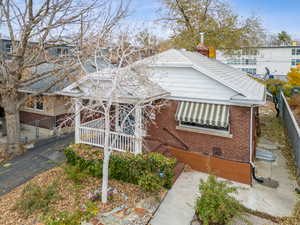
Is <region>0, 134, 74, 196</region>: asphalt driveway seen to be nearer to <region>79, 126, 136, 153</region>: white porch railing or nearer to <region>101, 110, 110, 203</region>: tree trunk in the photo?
<region>79, 126, 136, 153</region>: white porch railing

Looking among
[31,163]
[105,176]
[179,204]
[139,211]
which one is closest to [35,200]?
[105,176]

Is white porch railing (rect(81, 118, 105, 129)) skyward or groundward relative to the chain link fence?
skyward

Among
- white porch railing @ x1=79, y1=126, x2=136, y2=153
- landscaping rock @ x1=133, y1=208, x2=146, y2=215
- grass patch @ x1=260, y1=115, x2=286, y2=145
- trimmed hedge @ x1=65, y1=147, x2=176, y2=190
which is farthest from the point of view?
grass patch @ x1=260, y1=115, x2=286, y2=145

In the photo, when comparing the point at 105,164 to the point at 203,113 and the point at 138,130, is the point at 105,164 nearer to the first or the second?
the point at 138,130

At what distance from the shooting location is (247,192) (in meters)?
9.19

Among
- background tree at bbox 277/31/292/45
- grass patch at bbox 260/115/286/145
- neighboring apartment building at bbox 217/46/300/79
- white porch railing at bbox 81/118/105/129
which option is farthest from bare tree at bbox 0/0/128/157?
background tree at bbox 277/31/292/45

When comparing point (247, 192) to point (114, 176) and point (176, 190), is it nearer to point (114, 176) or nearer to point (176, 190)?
point (176, 190)

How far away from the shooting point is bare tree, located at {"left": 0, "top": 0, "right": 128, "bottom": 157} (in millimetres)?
12086

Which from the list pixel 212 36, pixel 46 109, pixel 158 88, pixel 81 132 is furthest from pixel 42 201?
pixel 212 36

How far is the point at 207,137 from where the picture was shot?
1093 centimetres

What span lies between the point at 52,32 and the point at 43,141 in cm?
801

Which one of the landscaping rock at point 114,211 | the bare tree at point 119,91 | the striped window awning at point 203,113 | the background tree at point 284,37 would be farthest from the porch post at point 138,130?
the background tree at point 284,37

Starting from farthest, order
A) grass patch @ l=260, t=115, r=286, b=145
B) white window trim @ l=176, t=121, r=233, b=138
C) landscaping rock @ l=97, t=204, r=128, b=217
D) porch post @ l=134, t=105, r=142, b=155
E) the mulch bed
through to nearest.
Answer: grass patch @ l=260, t=115, r=286, b=145
white window trim @ l=176, t=121, r=233, b=138
porch post @ l=134, t=105, r=142, b=155
the mulch bed
landscaping rock @ l=97, t=204, r=128, b=217

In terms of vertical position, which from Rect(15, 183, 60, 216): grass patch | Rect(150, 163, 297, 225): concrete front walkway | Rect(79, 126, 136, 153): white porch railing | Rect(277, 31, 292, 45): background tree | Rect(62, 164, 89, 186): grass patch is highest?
Rect(277, 31, 292, 45): background tree
